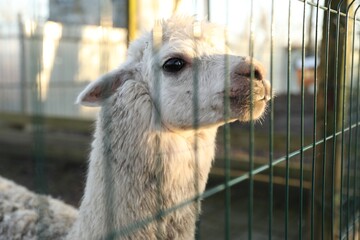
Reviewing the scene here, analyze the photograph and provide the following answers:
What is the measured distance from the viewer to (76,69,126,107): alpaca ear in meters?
2.25

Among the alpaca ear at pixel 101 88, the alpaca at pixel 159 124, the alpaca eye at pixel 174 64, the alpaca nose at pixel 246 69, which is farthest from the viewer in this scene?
the alpaca ear at pixel 101 88

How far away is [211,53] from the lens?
84.9 inches

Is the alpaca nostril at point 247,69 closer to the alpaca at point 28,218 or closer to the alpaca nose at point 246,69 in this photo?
the alpaca nose at point 246,69

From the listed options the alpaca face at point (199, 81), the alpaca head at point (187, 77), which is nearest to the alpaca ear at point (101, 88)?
A: the alpaca head at point (187, 77)

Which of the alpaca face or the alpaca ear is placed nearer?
the alpaca face

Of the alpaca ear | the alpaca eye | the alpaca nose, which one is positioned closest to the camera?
the alpaca nose

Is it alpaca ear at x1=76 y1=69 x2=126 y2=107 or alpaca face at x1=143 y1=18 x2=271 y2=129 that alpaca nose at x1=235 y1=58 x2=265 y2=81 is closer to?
alpaca face at x1=143 y1=18 x2=271 y2=129

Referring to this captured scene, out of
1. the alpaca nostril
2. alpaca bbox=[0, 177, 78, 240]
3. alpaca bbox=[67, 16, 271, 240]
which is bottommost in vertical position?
alpaca bbox=[0, 177, 78, 240]

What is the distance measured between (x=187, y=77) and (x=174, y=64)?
0.09m

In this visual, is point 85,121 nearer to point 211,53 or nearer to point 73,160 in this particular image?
point 73,160

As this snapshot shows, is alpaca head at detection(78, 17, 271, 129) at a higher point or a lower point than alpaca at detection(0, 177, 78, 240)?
higher

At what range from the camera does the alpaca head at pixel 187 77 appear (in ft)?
6.40

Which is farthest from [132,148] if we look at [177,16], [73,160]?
[73,160]

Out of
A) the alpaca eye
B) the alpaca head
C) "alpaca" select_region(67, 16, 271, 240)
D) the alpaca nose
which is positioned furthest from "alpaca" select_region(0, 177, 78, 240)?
the alpaca nose
